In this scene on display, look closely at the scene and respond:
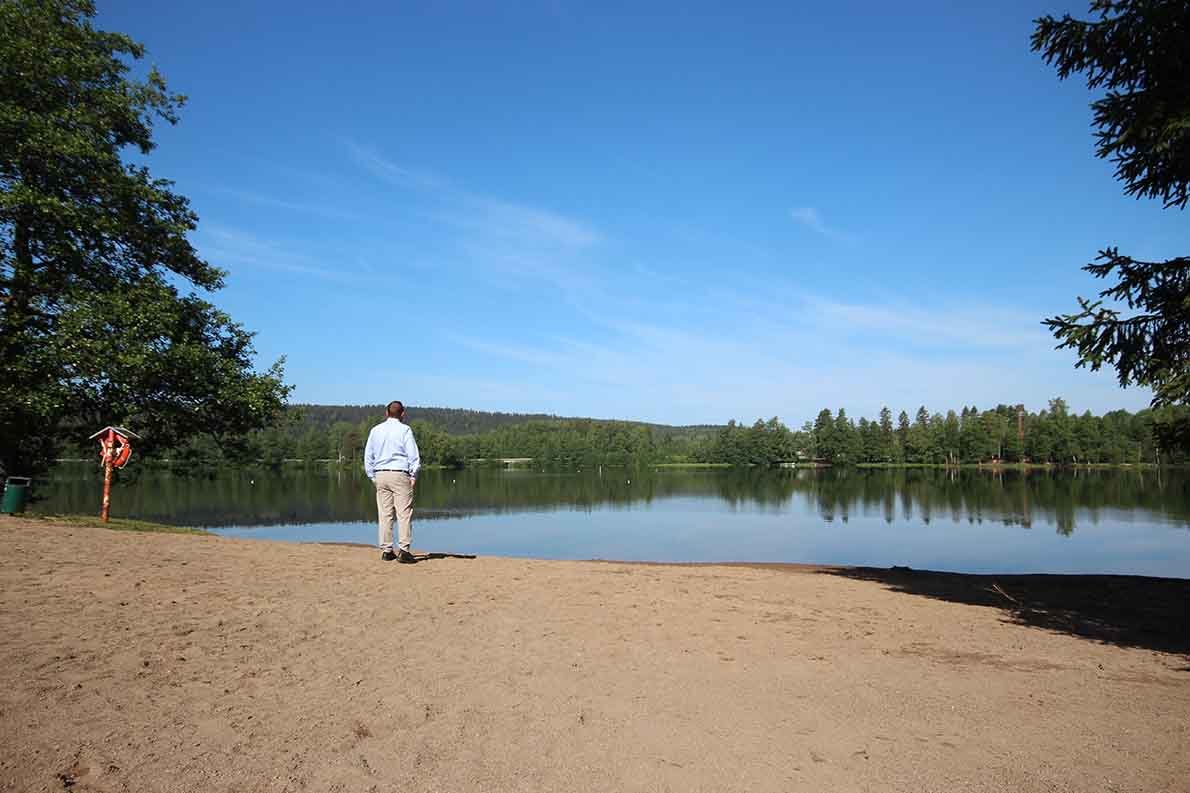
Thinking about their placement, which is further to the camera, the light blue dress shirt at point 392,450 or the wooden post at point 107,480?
the wooden post at point 107,480

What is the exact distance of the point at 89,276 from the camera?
16.8 meters

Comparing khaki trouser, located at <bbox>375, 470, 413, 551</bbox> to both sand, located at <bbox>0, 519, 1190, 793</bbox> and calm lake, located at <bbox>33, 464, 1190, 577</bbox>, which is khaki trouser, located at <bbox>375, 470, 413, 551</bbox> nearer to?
sand, located at <bbox>0, 519, 1190, 793</bbox>

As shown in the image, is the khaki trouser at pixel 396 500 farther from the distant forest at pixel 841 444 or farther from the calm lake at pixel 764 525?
the distant forest at pixel 841 444

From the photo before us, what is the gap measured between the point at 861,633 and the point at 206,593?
6868 millimetres

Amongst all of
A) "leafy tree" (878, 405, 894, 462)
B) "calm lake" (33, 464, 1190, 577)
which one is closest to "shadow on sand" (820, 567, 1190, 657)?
"calm lake" (33, 464, 1190, 577)

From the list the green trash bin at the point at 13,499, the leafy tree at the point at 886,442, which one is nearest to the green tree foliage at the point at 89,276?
the green trash bin at the point at 13,499

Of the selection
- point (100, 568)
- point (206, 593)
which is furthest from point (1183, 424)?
point (100, 568)

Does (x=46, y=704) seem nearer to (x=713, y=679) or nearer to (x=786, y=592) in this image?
(x=713, y=679)

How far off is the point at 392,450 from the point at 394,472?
0.33 metres

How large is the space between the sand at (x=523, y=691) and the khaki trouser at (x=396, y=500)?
158cm

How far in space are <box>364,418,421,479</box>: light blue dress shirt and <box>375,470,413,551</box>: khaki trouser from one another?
0.10 m

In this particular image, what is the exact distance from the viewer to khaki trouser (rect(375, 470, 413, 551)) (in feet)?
34.7

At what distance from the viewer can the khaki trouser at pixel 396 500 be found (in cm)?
1057

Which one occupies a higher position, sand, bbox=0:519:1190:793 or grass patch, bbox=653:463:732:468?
grass patch, bbox=653:463:732:468
